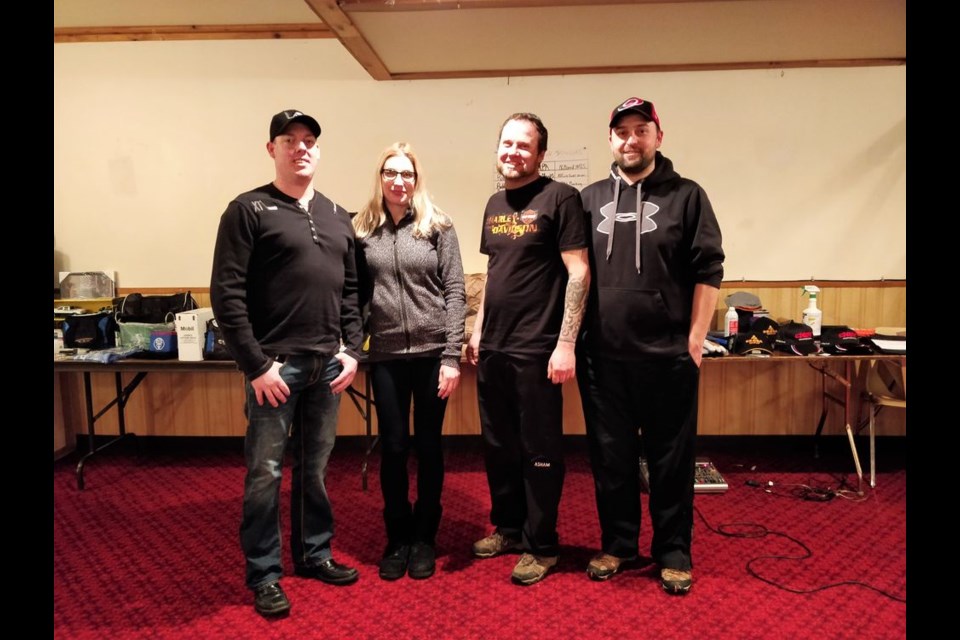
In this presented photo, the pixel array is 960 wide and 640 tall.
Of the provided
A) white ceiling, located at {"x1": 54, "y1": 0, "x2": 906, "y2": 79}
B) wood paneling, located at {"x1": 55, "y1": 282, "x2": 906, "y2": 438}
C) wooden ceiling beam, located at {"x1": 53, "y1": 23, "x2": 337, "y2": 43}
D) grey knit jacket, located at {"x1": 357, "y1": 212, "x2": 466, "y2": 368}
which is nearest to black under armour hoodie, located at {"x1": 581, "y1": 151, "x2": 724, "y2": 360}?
grey knit jacket, located at {"x1": 357, "y1": 212, "x2": 466, "y2": 368}

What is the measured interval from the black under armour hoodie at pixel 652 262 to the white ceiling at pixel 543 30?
99 centimetres

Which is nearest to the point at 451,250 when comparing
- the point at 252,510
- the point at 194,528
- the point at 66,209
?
the point at 252,510

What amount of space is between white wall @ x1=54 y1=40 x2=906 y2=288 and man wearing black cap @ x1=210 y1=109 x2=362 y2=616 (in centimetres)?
178

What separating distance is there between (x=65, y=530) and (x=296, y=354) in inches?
68.6

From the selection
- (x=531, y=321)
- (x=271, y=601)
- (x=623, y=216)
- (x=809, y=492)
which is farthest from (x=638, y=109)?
(x=809, y=492)

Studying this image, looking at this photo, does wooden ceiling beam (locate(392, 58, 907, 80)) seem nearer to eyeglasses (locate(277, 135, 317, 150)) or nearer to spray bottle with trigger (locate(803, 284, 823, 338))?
spray bottle with trigger (locate(803, 284, 823, 338))

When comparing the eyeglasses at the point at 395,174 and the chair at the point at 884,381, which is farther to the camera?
the chair at the point at 884,381

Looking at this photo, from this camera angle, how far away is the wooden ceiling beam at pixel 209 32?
Result: 370cm

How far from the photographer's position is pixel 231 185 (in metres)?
Answer: 3.80

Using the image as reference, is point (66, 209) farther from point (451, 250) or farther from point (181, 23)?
point (451, 250)

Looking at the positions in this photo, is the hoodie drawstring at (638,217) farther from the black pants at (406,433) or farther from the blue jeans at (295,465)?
the blue jeans at (295,465)

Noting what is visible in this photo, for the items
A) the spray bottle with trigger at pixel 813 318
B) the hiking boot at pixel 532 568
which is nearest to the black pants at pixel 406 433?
the hiking boot at pixel 532 568

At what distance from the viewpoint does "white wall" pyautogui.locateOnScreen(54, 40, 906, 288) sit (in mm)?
3605

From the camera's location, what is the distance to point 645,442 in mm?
2197
